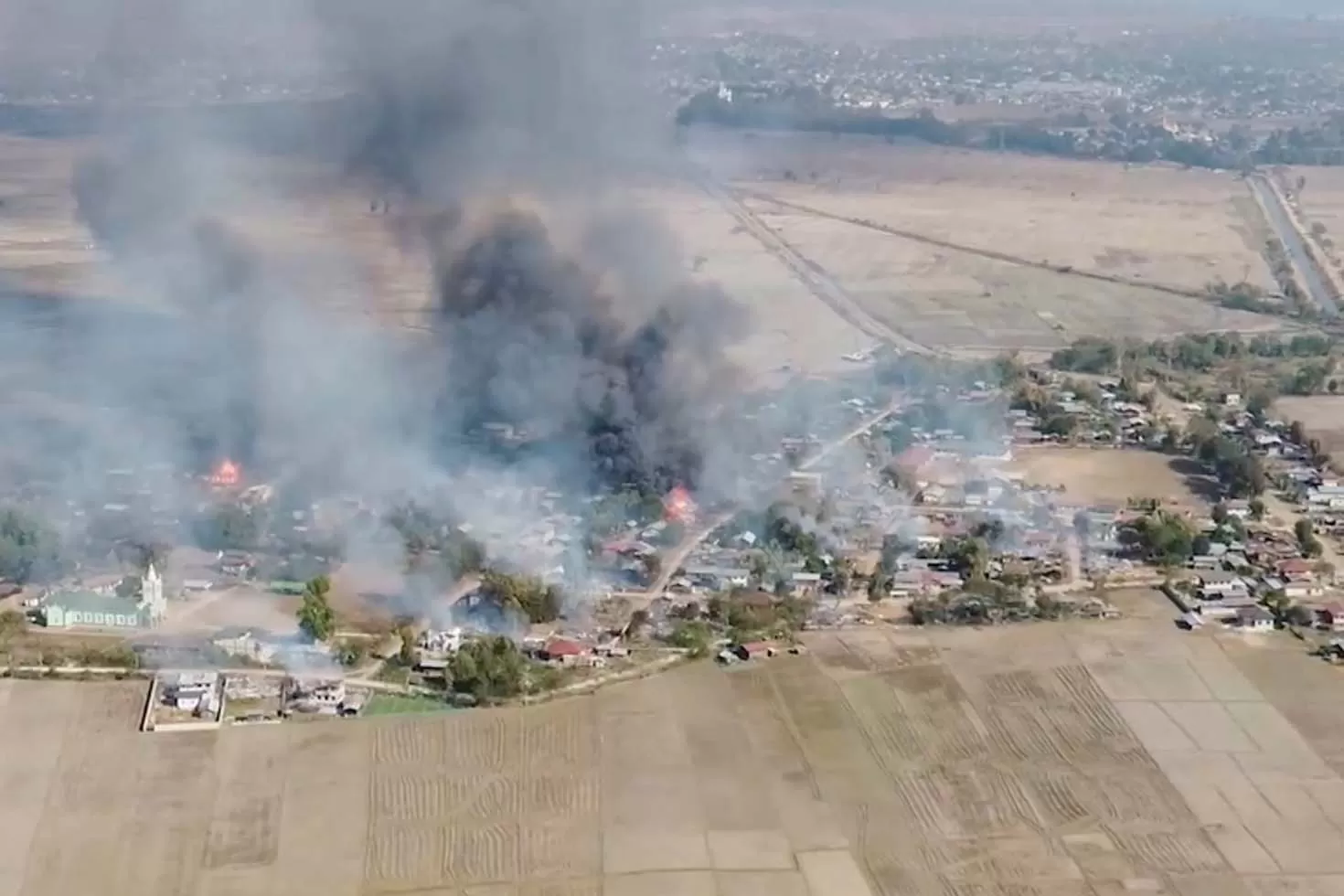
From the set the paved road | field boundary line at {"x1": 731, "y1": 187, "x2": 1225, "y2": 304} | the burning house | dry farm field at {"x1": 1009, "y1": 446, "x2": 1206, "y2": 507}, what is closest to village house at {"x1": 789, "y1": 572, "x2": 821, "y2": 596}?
dry farm field at {"x1": 1009, "y1": 446, "x2": 1206, "y2": 507}

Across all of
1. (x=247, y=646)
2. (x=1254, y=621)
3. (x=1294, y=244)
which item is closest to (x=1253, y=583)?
(x=1254, y=621)

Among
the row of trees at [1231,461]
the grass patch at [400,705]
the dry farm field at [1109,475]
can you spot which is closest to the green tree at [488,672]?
the grass patch at [400,705]

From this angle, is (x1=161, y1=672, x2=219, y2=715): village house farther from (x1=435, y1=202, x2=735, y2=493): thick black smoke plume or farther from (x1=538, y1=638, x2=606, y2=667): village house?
(x1=435, y1=202, x2=735, y2=493): thick black smoke plume

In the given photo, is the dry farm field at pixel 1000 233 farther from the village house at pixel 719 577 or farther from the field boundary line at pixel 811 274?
the village house at pixel 719 577

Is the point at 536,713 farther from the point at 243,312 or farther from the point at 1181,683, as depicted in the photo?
the point at 243,312

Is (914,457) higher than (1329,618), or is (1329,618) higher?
(1329,618)

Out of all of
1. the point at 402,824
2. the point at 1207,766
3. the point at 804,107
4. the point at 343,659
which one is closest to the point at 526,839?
the point at 402,824

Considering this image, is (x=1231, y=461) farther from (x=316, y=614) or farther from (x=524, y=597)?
(x=316, y=614)
